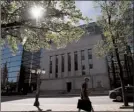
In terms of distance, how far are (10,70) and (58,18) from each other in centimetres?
4944

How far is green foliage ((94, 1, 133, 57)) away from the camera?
11.1m

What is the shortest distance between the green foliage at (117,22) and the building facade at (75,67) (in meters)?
30.4

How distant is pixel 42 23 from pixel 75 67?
40.8 metres

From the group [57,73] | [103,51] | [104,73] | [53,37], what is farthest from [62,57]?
[53,37]

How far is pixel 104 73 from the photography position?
42219mm

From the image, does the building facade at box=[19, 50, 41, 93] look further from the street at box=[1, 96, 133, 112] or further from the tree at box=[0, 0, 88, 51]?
the tree at box=[0, 0, 88, 51]

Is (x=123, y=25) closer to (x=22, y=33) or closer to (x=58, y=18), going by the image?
(x=58, y=18)

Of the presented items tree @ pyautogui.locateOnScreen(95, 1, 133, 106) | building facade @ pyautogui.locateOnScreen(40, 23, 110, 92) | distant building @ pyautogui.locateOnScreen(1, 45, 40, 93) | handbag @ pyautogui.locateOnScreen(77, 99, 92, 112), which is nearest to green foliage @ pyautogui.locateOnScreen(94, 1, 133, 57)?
tree @ pyautogui.locateOnScreen(95, 1, 133, 106)

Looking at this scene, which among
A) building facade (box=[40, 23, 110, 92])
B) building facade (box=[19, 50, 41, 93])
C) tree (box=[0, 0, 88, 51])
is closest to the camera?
tree (box=[0, 0, 88, 51])

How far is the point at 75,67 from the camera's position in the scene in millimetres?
48062

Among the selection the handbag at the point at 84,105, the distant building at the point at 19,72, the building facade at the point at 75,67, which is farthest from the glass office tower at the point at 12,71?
the handbag at the point at 84,105

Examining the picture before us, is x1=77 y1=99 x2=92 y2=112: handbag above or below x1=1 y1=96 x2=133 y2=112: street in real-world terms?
above

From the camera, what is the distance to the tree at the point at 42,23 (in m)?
6.74

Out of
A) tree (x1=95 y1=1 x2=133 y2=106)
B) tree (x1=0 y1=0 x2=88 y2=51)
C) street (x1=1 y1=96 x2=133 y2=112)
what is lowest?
street (x1=1 y1=96 x2=133 y2=112)
